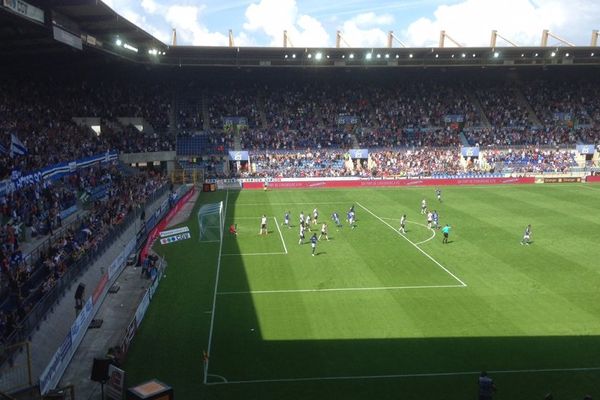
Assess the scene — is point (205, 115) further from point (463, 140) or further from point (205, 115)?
point (463, 140)

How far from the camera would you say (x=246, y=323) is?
19547mm

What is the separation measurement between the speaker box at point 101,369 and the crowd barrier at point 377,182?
140 ft

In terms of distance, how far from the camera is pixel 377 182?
57656 mm

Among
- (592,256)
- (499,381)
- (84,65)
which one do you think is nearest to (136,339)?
(499,381)

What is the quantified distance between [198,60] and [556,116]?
4839cm

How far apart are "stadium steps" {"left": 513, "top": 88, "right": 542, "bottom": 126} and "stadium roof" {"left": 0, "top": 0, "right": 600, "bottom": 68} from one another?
741 cm

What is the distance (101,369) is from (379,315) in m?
10.4

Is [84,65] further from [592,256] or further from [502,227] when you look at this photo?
[592,256]

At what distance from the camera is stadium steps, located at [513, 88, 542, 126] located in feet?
235

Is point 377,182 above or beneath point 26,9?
beneath

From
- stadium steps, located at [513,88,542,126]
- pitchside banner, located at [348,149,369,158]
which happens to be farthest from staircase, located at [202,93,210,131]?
stadium steps, located at [513,88,542,126]

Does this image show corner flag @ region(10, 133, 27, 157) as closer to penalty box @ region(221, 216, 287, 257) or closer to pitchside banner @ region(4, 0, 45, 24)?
pitchside banner @ region(4, 0, 45, 24)

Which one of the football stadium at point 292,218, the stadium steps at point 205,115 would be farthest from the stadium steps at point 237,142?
the stadium steps at point 205,115

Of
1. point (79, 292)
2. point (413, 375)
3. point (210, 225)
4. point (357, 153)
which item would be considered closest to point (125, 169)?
point (210, 225)
